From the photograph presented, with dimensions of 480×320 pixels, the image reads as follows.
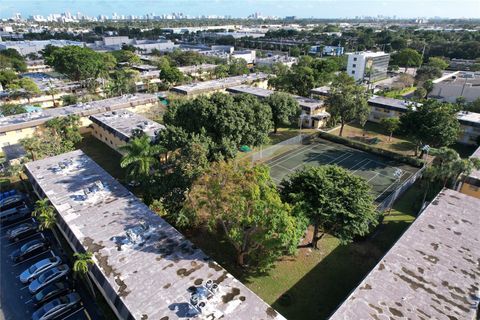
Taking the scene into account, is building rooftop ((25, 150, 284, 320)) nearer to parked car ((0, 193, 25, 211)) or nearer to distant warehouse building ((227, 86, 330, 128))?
parked car ((0, 193, 25, 211))

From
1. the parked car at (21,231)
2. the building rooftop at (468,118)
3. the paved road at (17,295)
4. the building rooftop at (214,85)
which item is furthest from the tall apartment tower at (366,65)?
the paved road at (17,295)

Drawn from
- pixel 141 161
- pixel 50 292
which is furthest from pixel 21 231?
pixel 141 161

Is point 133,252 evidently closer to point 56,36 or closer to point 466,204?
point 466,204

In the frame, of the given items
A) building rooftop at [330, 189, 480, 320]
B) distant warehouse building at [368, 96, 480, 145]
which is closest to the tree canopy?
building rooftop at [330, 189, 480, 320]

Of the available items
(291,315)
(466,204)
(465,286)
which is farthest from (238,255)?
(466,204)

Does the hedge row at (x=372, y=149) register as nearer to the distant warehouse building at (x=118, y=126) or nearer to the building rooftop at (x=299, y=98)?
the building rooftop at (x=299, y=98)
